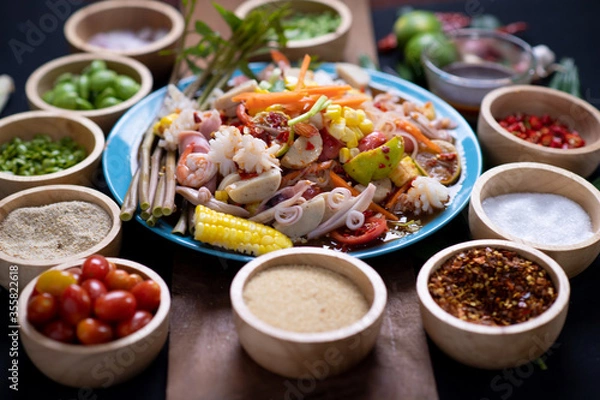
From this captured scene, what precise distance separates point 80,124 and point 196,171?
930 millimetres

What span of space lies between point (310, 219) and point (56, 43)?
3131 mm

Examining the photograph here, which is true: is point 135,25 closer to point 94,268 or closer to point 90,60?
point 90,60

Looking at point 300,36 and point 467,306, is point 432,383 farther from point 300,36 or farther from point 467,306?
point 300,36

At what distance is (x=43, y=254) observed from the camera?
10.5 feet

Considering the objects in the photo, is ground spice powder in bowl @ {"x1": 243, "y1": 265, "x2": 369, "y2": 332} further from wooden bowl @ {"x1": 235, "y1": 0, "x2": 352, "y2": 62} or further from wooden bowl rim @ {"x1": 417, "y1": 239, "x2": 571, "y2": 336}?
wooden bowl @ {"x1": 235, "y1": 0, "x2": 352, "y2": 62}

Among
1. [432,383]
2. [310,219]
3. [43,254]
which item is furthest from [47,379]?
[432,383]

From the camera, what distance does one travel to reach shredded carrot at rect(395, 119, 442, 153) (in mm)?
3820

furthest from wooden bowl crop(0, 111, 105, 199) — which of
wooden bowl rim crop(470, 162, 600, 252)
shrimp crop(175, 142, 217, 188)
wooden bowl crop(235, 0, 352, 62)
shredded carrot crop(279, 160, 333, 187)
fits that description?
wooden bowl rim crop(470, 162, 600, 252)

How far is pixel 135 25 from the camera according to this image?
529 centimetres

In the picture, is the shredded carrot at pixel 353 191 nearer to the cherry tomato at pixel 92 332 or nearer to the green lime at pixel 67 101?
the cherry tomato at pixel 92 332

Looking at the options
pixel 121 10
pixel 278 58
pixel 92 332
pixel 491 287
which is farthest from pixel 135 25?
pixel 491 287

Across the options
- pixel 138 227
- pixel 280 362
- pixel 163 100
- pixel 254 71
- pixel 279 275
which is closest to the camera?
pixel 280 362

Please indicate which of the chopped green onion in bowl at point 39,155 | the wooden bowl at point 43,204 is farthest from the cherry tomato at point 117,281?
the chopped green onion in bowl at point 39,155

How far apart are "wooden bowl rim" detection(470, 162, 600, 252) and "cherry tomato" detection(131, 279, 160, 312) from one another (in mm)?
1538
